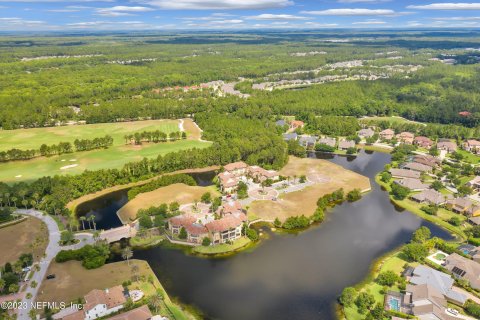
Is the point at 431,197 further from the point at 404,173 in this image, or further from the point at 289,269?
the point at 289,269

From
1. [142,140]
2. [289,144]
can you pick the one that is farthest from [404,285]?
[142,140]

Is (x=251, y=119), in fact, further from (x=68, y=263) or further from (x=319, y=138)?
(x=68, y=263)

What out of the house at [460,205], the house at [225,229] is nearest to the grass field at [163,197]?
the house at [225,229]

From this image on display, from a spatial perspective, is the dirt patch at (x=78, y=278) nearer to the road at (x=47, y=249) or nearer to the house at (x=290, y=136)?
the road at (x=47, y=249)

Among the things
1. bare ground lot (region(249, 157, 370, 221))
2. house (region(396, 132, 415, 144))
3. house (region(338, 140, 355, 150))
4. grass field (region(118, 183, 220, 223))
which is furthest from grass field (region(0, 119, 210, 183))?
house (region(396, 132, 415, 144))

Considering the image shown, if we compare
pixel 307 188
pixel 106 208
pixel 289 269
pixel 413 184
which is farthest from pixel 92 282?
pixel 413 184

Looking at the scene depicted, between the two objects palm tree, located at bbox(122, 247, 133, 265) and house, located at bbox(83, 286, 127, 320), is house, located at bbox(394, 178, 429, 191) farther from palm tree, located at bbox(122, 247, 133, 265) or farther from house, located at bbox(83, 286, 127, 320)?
house, located at bbox(83, 286, 127, 320)
